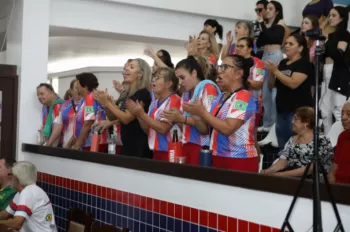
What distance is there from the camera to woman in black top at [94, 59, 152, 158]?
4559 millimetres

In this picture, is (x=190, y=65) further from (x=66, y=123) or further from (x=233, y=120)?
(x=66, y=123)

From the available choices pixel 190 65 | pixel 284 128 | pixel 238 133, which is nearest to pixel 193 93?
pixel 190 65

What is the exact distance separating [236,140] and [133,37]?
15.0 ft

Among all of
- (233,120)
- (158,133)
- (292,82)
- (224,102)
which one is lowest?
(158,133)

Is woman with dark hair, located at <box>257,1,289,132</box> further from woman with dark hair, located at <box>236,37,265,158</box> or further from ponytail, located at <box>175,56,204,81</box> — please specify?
ponytail, located at <box>175,56,204,81</box>

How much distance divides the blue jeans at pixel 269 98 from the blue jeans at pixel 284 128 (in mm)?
788

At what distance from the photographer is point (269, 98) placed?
5.73m

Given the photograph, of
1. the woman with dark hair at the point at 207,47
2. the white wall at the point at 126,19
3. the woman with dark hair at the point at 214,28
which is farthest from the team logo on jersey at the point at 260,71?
the white wall at the point at 126,19

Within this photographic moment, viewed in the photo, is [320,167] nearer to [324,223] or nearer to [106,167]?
[324,223]

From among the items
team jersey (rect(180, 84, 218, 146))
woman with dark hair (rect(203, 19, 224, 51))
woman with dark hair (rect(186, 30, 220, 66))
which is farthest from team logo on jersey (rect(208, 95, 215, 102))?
woman with dark hair (rect(203, 19, 224, 51))

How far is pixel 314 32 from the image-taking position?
2.23m

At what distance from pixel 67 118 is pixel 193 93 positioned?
7.05ft

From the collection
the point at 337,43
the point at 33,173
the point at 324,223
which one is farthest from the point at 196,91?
the point at 337,43

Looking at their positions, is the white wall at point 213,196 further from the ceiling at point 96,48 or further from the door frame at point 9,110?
the ceiling at point 96,48
